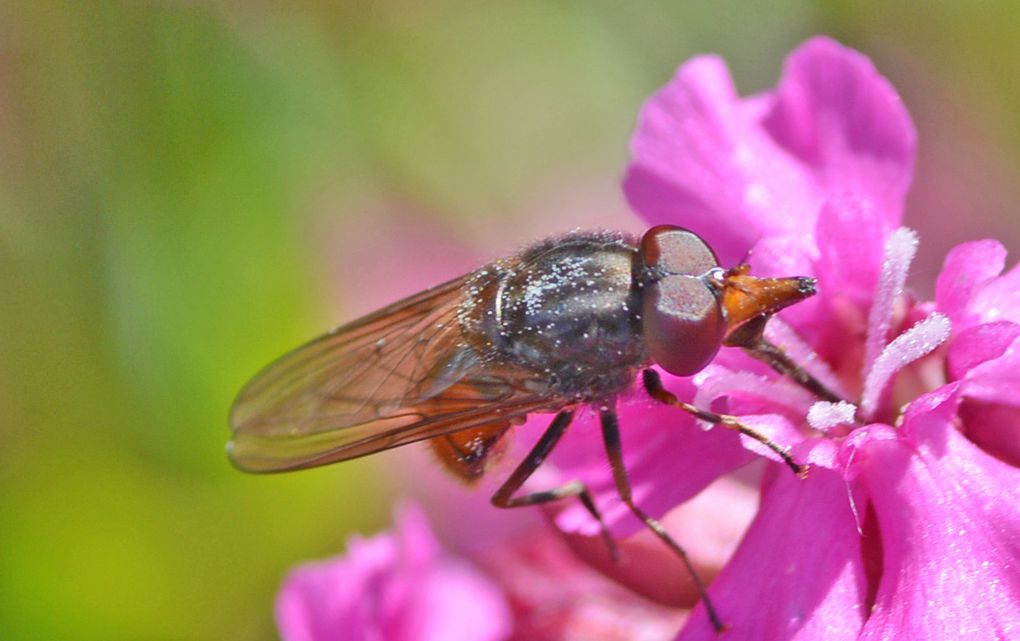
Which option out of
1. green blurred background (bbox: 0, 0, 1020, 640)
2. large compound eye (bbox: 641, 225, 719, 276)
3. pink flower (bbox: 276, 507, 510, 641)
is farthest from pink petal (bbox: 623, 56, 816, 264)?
green blurred background (bbox: 0, 0, 1020, 640)

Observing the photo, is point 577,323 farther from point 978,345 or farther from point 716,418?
point 978,345

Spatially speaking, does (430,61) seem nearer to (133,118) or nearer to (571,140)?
(571,140)

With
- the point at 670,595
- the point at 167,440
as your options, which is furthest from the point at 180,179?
the point at 670,595

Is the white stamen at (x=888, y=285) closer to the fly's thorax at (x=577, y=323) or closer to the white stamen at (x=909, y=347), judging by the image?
the white stamen at (x=909, y=347)

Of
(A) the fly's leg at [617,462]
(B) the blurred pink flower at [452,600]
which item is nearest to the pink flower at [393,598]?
(B) the blurred pink flower at [452,600]

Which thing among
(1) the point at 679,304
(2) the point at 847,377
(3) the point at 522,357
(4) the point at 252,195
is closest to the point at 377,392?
(3) the point at 522,357

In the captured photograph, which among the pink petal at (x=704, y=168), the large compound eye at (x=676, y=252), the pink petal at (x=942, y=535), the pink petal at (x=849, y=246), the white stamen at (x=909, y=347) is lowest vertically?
the pink petal at (x=942, y=535)
